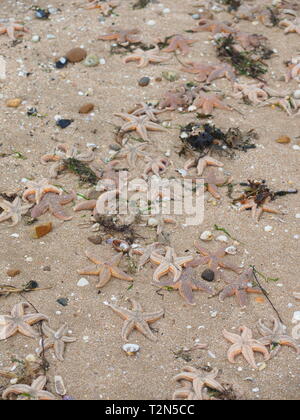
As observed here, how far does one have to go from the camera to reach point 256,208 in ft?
18.3

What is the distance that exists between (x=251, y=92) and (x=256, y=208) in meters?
2.01

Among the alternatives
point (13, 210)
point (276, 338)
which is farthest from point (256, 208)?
point (13, 210)

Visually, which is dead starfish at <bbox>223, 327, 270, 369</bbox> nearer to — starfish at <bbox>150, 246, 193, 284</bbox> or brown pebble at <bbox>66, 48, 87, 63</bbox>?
starfish at <bbox>150, 246, 193, 284</bbox>

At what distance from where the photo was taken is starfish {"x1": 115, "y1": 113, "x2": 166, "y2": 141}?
20.9 feet

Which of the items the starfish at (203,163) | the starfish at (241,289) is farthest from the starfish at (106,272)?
the starfish at (203,163)

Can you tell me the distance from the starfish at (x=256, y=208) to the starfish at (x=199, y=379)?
1.84 metres

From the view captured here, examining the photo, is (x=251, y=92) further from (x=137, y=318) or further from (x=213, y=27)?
(x=137, y=318)

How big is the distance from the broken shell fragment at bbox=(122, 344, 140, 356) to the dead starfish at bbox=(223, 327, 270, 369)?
0.72 metres

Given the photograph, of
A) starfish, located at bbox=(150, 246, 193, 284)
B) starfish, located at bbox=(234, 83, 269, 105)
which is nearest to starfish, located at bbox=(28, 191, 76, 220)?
starfish, located at bbox=(150, 246, 193, 284)

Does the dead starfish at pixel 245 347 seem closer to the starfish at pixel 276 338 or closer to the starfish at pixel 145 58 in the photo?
the starfish at pixel 276 338

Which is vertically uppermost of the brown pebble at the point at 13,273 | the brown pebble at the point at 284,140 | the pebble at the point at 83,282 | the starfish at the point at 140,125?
the starfish at the point at 140,125

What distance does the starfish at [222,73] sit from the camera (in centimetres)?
718
